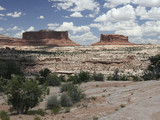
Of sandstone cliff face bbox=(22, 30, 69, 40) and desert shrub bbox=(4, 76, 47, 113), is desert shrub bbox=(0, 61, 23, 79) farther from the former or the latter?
sandstone cliff face bbox=(22, 30, 69, 40)

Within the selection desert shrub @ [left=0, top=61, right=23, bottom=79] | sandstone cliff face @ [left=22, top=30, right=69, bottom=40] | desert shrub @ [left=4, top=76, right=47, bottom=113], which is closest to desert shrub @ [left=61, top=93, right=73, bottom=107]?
desert shrub @ [left=4, top=76, right=47, bottom=113]

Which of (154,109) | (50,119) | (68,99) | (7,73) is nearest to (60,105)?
(68,99)

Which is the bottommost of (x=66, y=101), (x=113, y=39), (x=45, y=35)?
(x=66, y=101)

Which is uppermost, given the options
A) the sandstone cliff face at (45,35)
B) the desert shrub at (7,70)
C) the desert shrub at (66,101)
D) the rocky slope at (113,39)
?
the sandstone cliff face at (45,35)

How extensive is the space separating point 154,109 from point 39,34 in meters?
132

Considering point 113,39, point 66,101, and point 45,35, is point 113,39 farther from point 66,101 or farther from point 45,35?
point 66,101

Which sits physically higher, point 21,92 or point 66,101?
point 21,92

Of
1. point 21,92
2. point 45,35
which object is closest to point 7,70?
point 21,92

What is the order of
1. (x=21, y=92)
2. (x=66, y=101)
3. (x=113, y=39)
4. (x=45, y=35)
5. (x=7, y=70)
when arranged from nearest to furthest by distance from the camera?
(x=21, y=92)
(x=66, y=101)
(x=7, y=70)
(x=113, y=39)
(x=45, y=35)

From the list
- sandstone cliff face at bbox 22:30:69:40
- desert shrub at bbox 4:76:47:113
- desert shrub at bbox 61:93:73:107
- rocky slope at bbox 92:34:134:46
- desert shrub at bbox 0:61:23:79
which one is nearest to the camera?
desert shrub at bbox 4:76:47:113

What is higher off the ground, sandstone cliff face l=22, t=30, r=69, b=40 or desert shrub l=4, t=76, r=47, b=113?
sandstone cliff face l=22, t=30, r=69, b=40

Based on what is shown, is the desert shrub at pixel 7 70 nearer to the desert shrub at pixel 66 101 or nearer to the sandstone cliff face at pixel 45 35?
the desert shrub at pixel 66 101

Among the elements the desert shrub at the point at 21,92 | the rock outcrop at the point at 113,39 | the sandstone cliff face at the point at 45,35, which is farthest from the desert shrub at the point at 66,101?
the sandstone cliff face at the point at 45,35

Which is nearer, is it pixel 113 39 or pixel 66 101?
pixel 66 101
